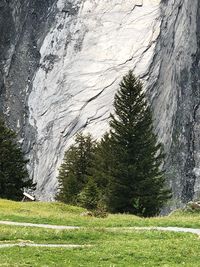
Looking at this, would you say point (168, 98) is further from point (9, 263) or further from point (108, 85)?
point (9, 263)

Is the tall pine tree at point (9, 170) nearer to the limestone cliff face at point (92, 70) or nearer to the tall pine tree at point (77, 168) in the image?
the tall pine tree at point (77, 168)

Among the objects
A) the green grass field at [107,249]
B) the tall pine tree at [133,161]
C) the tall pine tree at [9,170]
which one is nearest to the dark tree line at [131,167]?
the tall pine tree at [133,161]

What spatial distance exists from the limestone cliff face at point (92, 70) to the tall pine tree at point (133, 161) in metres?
32.5

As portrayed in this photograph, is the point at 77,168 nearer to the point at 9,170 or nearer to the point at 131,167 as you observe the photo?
the point at 9,170

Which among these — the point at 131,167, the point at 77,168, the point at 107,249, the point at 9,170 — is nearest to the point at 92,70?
the point at 77,168

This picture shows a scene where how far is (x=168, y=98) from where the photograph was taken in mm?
96375

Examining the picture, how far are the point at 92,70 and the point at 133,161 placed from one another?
53.7 metres

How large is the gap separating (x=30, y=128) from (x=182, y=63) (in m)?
29.9

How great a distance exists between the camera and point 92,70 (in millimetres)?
104938

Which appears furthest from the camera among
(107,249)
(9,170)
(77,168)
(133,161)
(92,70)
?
(92,70)

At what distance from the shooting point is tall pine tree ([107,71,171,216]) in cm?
5134

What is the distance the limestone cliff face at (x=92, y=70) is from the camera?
310 ft

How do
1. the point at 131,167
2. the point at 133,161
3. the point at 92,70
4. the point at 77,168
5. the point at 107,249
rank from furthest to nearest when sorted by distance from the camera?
the point at 92,70
the point at 77,168
the point at 133,161
the point at 131,167
the point at 107,249

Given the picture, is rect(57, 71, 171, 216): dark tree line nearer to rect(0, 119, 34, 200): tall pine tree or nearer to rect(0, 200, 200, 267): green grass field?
rect(0, 119, 34, 200): tall pine tree
